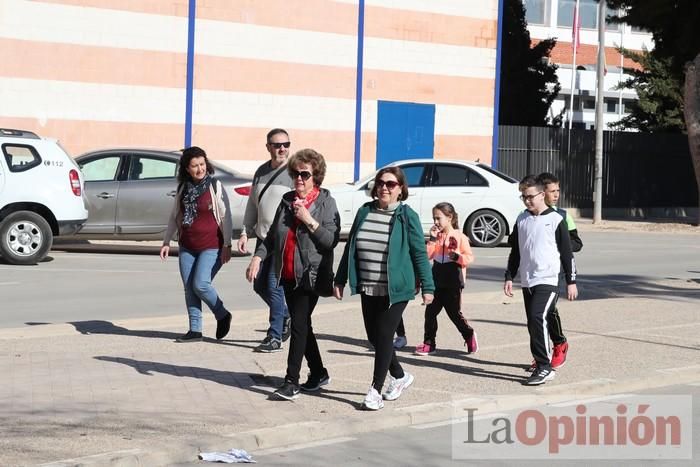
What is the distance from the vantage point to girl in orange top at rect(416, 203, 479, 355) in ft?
36.8

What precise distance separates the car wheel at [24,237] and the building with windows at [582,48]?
56.5 m

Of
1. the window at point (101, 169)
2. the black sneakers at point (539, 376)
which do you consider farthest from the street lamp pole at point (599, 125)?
the black sneakers at point (539, 376)

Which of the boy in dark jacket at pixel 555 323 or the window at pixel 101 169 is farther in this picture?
the window at pixel 101 169

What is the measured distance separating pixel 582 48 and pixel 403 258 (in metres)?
70.8

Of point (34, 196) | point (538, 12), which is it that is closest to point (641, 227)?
point (34, 196)

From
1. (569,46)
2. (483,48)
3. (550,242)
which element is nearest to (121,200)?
(550,242)

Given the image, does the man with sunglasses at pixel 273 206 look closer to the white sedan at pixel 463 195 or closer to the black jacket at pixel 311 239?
the black jacket at pixel 311 239

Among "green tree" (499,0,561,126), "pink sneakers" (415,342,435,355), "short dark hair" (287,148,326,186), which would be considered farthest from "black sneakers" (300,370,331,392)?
"green tree" (499,0,561,126)

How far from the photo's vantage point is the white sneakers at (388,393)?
8.66 m

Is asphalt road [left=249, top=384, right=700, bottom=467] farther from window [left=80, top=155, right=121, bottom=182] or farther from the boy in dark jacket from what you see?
window [left=80, top=155, right=121, bottom=182]

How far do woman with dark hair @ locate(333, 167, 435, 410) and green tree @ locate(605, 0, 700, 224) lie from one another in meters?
20.8

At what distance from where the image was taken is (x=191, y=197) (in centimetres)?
1149

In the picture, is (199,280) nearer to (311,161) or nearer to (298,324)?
(298,324)

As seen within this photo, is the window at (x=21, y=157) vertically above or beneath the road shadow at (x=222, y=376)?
above
